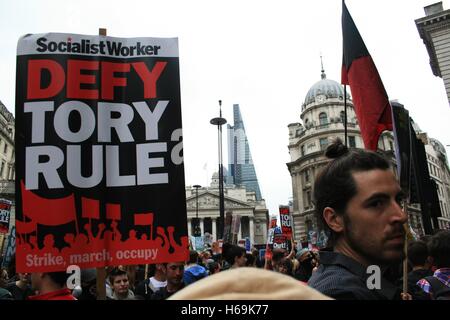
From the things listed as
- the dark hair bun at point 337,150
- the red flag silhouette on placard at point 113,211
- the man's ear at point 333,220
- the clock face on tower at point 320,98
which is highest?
the clock face on tower at point 320,98

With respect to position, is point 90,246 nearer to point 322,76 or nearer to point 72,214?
point 72,214

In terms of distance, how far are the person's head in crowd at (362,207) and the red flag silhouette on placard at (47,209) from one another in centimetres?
167

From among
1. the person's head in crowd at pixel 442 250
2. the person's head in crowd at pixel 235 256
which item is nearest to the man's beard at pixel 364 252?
the person's head in crowd at pixel 442 250

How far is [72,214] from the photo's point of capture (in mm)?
2506

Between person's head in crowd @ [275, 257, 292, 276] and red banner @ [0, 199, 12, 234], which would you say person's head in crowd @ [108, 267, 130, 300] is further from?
red banner @ [0, 199, 12, 234]

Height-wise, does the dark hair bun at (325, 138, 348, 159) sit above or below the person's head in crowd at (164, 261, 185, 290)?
above

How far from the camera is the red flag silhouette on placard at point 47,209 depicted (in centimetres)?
245

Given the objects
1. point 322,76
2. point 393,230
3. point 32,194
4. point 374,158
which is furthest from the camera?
point 322,76

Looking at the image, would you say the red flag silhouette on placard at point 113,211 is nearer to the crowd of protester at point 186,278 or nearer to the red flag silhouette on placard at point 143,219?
the red flag silhouette on placard at point 143,219

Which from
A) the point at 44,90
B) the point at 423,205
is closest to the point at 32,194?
the point at 44,90

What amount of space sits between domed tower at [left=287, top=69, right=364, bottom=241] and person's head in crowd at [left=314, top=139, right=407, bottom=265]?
47.9m

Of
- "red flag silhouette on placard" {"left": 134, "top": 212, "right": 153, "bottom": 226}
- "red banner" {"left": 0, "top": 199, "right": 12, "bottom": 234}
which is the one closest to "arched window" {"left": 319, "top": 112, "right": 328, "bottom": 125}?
"red banner" {"left": 0, "top": 199, "right": 12, "bottom": 234}

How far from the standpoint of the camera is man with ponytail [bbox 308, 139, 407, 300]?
1.57m
